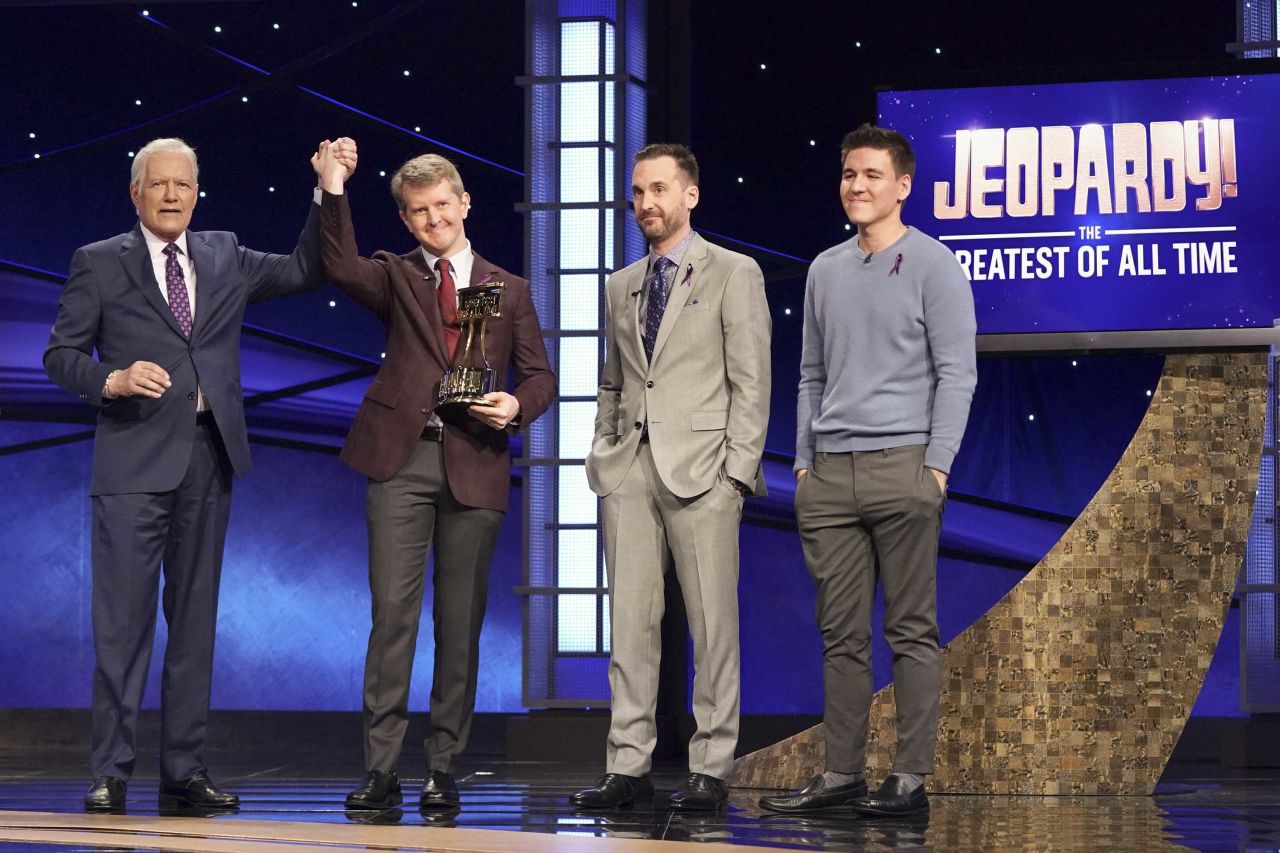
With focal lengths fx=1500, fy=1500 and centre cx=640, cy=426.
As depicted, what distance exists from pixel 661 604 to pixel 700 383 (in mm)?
596

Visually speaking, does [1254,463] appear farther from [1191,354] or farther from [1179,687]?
[1179,687]

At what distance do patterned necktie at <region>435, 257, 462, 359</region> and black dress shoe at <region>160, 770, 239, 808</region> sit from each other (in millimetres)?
1304

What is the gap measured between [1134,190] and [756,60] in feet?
7.04

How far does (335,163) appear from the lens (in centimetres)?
390

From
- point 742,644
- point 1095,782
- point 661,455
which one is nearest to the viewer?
point 661,455

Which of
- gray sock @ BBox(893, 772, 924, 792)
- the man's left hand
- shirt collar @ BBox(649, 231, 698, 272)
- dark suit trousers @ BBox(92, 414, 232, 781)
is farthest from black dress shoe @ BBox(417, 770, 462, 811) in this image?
shirt collar @ BBox(649, 231, 698, 272)

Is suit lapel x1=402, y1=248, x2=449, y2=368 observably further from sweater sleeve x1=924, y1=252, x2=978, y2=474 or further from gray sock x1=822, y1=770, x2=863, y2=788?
gray sock x1=822, y1=770, x2=863, y2=788

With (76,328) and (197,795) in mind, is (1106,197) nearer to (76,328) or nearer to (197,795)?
(76,328)

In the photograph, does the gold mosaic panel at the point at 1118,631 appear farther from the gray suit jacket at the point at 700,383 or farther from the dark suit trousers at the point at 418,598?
the dark suit trousers at the point at 418,598

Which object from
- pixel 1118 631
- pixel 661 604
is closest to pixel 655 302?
pixel 661 604

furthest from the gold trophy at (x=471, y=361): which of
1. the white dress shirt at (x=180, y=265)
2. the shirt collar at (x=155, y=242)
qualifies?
the shirt collar at (x=155, y=242)

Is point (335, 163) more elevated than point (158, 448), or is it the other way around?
point (335, 163)

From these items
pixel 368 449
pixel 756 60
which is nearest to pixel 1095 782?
pixel 368 449

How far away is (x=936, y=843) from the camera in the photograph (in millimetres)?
3334
